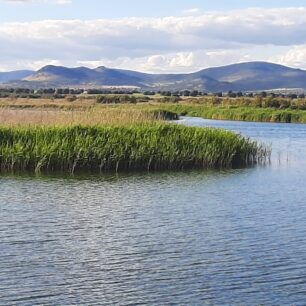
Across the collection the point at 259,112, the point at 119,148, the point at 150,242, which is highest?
the point at 119,148

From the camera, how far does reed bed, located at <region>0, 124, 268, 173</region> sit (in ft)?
74.2

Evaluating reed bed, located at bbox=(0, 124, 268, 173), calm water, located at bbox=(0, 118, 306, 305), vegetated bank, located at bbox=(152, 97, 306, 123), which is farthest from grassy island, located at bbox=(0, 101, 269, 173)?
vegetated bank, located at bbox=(152, 97, 306, 123)

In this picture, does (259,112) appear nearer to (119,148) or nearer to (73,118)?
(73,118)

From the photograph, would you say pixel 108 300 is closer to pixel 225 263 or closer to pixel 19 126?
pixel 225 263

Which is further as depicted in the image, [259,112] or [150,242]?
[259,112]

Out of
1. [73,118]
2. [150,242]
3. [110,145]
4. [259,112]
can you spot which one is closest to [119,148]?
[110,145]

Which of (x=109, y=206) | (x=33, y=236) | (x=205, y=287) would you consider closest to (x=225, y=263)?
(x=205, y=287)

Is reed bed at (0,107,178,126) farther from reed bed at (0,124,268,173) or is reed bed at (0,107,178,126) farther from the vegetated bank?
the vegetated bank

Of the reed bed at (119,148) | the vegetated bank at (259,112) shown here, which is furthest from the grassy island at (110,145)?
the vegetated bank at (259,112)

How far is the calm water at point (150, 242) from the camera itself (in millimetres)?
10273

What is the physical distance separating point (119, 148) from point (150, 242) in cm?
1092

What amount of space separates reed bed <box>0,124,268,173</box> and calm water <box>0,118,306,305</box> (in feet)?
5.07

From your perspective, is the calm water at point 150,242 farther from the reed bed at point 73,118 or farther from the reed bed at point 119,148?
the reed bed at point 73,118

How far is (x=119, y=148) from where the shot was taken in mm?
23797
